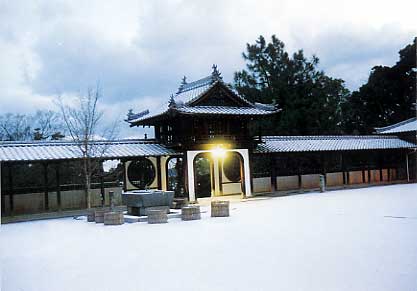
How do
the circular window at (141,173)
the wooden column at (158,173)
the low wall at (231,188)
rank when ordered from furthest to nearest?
the low wall at (231,188) < the wooden column at (158,173) < the circular window at (141,173)

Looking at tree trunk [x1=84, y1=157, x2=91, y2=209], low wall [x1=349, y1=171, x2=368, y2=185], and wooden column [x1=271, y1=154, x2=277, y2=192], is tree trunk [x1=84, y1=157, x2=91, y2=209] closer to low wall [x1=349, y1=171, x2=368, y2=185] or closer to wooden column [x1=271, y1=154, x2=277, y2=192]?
wooden column [x1=271, y1=154, x2=277, y2=192]

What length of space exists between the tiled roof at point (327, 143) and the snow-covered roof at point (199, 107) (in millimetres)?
1971

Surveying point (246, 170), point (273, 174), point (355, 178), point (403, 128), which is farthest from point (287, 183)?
point (403, 128)

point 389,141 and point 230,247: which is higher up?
point 389,141

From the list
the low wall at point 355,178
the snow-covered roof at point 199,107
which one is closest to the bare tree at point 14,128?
the snow-covered roof at point 199,107

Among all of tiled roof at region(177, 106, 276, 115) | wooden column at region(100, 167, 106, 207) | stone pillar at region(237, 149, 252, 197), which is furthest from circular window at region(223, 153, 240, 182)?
wooden column at region(100, 167, 106, 207)

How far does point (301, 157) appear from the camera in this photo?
28641mm

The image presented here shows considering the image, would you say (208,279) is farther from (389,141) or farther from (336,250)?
(389,141)

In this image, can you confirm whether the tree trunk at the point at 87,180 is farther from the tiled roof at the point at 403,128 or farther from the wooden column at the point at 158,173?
the tiled roof at the point at 403,128

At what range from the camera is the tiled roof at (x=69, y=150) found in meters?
18.1

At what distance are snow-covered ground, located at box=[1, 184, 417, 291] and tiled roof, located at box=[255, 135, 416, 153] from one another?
9.56m

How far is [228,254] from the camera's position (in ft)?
28.3

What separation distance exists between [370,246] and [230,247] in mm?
2671

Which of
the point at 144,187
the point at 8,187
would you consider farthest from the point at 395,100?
the point at 8,187
